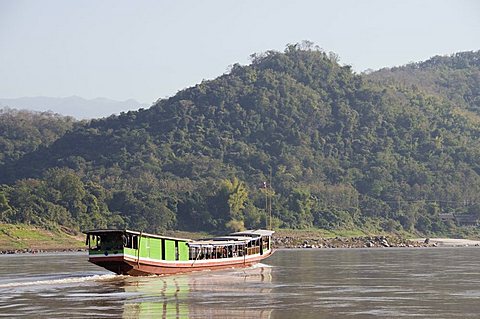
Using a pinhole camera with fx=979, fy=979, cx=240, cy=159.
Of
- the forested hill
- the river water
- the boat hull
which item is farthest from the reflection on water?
the forested hill

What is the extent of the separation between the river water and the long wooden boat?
2.61ft

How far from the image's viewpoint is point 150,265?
54188mm

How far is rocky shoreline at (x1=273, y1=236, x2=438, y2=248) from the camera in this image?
4715 inches

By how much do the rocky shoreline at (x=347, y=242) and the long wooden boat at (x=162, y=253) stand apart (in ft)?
172

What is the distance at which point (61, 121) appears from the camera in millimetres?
191625

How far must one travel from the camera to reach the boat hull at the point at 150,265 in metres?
51.9

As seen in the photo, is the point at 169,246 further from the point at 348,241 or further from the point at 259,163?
the point at 259,163

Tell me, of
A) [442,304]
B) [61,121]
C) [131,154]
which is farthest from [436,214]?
[442,304]

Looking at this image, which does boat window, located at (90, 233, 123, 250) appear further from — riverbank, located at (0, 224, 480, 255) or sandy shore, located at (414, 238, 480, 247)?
sandy shore, located at (414, 238, 480, 247)

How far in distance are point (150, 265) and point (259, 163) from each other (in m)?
112

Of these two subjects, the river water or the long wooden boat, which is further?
the long wooden boat

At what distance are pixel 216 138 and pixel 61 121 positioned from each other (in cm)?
3508

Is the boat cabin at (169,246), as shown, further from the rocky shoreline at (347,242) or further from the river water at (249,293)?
the rocky shoreline at (347,242)

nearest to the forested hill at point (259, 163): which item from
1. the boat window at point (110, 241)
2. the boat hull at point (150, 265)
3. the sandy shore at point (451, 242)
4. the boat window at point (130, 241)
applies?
the sandy shore at point (451, 242)
